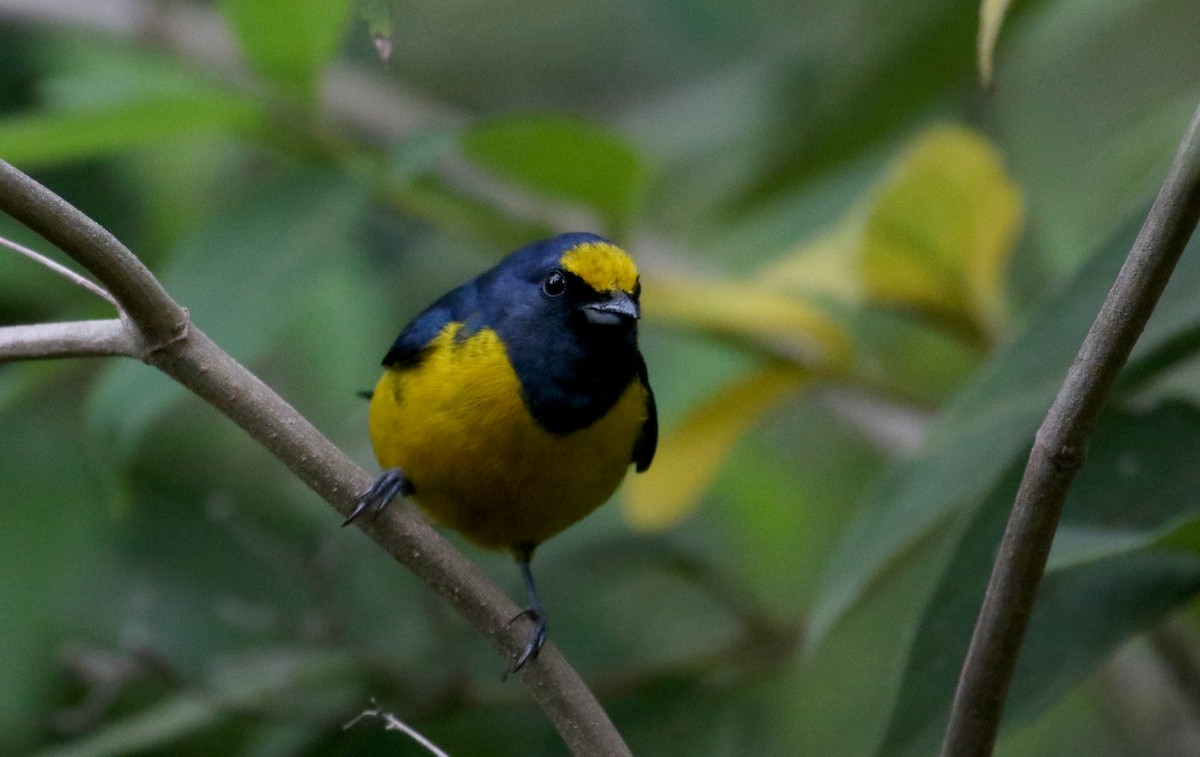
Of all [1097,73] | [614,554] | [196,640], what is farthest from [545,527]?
[1097,73]

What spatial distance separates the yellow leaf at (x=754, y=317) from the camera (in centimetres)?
266

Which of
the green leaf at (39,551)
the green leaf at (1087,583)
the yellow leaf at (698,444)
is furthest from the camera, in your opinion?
the green leaf at (39,551)

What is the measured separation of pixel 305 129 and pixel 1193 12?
7.99ft

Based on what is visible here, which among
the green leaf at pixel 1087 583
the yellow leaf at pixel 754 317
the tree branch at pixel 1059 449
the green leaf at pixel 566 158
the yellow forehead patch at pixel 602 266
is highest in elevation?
the green leaf at pixel 566 158

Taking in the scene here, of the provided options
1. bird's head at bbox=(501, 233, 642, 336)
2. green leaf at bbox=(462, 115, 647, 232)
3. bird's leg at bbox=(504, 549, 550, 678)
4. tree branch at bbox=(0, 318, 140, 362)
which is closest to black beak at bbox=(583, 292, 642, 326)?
bird's head at bbox=(501, 233, 642, 336)

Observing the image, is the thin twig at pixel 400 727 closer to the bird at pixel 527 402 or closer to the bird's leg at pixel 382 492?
the bird's leg at pixel 382 492

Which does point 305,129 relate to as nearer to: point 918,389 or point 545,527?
point 545,527

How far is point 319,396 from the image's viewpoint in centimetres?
363

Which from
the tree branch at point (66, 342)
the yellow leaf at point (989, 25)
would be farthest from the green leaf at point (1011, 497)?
the tree branch at point (66, 342)

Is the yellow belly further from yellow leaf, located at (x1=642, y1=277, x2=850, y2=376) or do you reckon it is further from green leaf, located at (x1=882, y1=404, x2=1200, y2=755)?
green leaf, located at (x1=882, y1=404, x2=1200, y2=755)

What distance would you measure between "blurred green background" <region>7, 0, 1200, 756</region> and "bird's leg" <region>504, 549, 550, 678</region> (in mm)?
258

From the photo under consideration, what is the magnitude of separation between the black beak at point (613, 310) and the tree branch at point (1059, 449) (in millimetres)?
965

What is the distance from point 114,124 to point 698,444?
46.5 inches

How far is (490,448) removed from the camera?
2.21 metres
